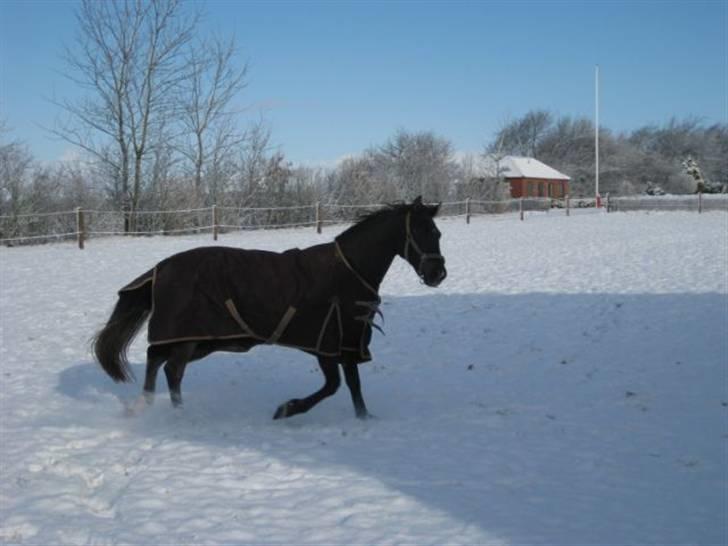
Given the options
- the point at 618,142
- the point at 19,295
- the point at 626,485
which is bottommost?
the point at 626,485

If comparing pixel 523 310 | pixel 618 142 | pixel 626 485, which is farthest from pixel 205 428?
pixel 618 142

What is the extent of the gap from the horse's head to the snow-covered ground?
1153mm

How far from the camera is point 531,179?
58781 mm

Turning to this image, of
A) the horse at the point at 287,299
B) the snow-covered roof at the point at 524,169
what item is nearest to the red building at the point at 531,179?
the snow-covered roof at the point at 524,169

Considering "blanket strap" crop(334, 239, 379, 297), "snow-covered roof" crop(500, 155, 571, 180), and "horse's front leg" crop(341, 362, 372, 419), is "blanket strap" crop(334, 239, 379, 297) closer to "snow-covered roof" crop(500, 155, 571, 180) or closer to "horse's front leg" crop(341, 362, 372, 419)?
"horse's front leg" crop(341, 362, 372, 419)

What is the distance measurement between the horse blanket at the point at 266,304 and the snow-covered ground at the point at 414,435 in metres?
0.65

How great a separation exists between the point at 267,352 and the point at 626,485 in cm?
441

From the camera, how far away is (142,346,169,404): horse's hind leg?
509 centimetres

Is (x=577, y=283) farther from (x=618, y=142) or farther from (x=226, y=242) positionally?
(x=618, y=142)

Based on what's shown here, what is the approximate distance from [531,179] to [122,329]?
5666 centimetres

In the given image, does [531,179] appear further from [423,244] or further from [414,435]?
[414,435]

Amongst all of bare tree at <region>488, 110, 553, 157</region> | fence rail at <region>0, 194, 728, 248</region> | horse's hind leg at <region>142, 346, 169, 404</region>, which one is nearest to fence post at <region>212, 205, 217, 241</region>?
fence rail at <region>0, 194, 728, 248</region>

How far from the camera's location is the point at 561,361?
23.4ft

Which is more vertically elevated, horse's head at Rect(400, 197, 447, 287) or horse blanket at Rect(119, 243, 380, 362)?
horse's head at Rect(400, 197, 447, 287)
